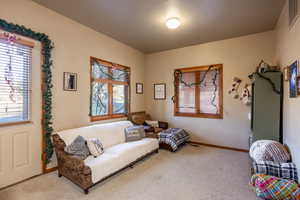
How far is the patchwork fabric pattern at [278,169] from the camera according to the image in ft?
7.17

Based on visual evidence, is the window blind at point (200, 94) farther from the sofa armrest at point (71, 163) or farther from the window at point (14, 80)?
the window at point (14, 80)

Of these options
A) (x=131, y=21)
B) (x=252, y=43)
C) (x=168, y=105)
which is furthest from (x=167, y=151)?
(x=252, y=43)

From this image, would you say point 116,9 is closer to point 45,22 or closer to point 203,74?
point 45,22

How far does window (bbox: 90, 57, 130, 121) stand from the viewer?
151 inches

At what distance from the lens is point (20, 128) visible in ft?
8.30

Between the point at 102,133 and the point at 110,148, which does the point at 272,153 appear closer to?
the point at 110,148

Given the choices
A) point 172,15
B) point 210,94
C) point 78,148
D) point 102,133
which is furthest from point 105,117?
point 210,94

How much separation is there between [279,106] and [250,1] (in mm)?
1932

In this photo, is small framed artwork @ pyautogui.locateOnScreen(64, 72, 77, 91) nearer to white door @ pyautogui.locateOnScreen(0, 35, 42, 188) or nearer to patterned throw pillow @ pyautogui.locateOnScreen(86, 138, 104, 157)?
white door @ pyautogui.locateOnScreen(0, 35, 42, 188)

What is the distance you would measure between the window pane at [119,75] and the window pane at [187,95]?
1.76 m

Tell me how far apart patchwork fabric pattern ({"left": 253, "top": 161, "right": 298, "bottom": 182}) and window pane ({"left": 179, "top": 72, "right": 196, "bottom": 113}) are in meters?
2.50

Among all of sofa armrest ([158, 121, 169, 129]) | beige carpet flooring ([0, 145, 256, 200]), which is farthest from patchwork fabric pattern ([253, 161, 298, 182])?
sofa armrest ([158, 121, 169, 129])

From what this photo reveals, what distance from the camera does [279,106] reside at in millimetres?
2902

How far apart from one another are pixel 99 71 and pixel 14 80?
5.77 feet
